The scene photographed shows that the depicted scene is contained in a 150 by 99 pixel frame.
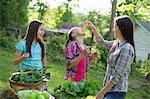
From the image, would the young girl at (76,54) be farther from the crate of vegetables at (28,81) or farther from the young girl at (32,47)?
the crate of vegetables at (28,81)

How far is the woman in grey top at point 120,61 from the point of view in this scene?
10.4 feet

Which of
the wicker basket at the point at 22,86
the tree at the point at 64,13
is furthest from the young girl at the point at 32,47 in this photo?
the tree at the point at 64,13

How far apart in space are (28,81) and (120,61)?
2.90 feet

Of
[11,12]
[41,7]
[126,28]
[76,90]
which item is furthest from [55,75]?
[41,7]

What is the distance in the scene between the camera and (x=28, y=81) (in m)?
3.09

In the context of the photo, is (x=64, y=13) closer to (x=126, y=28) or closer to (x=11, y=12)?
(x=11, y=12)

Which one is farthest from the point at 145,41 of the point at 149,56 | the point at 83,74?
the point at 83,74

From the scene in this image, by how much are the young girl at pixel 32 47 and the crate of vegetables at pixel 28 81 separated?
60cm

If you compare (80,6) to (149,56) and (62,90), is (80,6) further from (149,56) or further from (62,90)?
(62,90)

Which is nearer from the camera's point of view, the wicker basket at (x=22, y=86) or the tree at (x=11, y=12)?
the wicker basket at (x=22, y=86)

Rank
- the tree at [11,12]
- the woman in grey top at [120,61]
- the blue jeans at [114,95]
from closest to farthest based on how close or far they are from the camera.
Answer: the woman in grey top at [120,61], the blue jeans at [114,95], the tree at [11,12]

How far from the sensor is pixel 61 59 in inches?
611

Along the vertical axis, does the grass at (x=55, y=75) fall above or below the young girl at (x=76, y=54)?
below

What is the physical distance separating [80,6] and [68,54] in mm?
40671
